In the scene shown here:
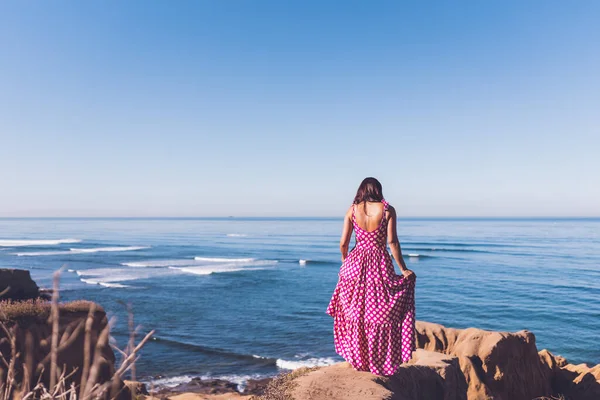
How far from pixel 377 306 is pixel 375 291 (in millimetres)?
203

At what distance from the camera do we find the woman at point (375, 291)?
6031mm

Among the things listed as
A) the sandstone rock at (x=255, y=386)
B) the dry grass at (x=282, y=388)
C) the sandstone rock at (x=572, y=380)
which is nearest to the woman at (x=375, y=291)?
the dry grass at (x=282, y=388)

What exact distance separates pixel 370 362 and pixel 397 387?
542mm

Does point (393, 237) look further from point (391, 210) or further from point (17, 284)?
point (17, 284)

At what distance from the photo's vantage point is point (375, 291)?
6.09 meters

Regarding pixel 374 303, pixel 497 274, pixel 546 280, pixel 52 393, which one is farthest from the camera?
→ pixel 497 274

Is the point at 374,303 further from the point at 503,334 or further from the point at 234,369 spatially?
the point at 234,369

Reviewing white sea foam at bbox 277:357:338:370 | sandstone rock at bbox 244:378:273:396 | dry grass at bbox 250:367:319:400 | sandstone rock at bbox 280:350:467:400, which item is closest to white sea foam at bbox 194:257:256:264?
white sea foam at bbox 277:357:338:370

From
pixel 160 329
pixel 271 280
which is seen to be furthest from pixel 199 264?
pixel 160 329

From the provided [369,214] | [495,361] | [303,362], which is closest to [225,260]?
[303,362]

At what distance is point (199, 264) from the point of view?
44.3 meters

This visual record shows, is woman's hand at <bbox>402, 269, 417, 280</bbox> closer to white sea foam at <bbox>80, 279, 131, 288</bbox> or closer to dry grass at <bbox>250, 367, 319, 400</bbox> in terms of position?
dry grass at <bbox>250, 367, 319, 400</bbox>

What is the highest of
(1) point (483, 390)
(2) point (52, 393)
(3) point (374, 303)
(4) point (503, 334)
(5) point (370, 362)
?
(2) point (52, 393)

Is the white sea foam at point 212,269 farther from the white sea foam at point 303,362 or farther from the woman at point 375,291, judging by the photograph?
the woman at point 375,291
